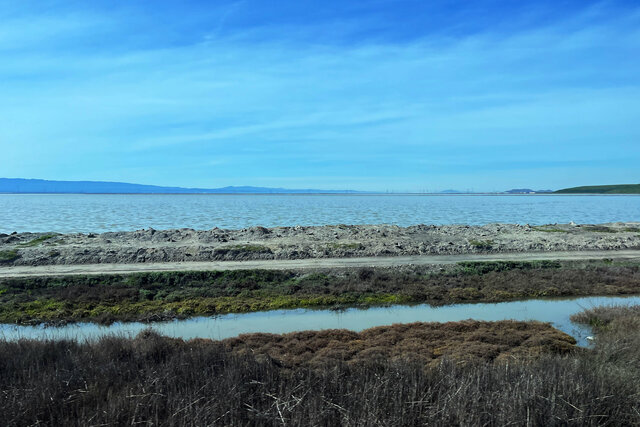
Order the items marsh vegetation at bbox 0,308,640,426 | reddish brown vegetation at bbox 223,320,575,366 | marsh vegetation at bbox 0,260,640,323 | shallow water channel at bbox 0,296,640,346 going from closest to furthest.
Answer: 1. marsh vegetation at bbox 0,308,640,426
2. reddish brown vegetation at bbox 223,320,575,366
3. shallow water channel at bbox 0,296,640,346
4. marsh vegetation at bbox 0,260,640,323

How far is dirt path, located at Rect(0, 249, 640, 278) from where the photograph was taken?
25.5m

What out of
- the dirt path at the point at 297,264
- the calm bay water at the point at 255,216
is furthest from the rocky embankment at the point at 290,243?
the calm bay water at the point at 255,216

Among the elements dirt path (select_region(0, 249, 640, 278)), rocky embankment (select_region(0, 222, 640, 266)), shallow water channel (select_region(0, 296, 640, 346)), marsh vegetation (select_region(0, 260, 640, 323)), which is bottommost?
shallow water channel (select_region(0, 296, 640, 346))

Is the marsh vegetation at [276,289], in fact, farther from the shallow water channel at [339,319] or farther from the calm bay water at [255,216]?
the calm bay water at [255,216]

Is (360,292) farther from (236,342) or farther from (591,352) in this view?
(591,352)

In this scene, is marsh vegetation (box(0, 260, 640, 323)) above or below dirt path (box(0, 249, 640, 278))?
below

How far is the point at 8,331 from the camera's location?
53.6 feet

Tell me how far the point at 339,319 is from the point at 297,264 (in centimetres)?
1007

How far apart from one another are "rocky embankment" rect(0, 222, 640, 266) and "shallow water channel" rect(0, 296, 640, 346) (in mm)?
11528

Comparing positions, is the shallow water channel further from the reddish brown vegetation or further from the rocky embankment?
the rocky embankment

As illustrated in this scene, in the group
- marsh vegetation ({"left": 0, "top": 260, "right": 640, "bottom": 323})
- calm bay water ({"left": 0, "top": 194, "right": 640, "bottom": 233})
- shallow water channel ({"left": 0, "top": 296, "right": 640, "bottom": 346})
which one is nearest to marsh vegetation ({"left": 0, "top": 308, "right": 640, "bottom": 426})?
shallow water channel ({"left": 0, "top": 296, "right": 640, "bottom": 346})

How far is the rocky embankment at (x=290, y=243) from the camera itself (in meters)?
29.2

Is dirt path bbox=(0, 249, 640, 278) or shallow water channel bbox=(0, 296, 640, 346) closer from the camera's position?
shallow water channel bbox=(0, 296, 640, 346)

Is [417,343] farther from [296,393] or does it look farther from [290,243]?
[290,243]
